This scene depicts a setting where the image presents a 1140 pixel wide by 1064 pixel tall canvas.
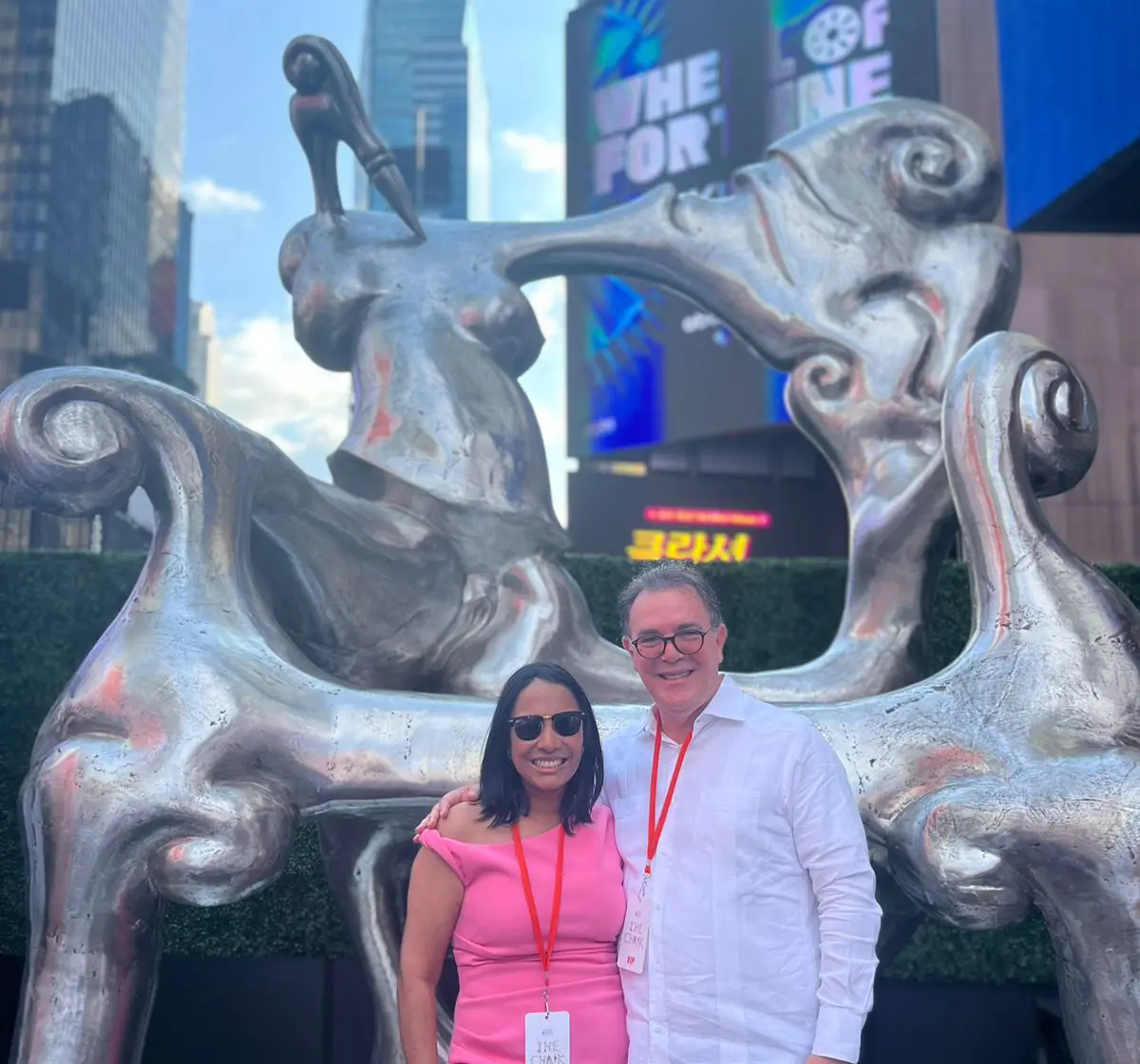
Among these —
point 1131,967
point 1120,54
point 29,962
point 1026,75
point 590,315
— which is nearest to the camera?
point 1131,967

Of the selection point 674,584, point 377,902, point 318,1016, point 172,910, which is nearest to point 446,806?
point 674,584

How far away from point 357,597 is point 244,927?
8.55 ft

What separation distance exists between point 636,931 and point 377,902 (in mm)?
1020

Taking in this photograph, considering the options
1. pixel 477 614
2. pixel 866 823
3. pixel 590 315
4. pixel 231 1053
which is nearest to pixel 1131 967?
pixel 866 823

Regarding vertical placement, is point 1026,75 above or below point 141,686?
above

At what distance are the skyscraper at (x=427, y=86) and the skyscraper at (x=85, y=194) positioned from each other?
37.4 feet

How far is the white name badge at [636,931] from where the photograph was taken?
151 centimetres

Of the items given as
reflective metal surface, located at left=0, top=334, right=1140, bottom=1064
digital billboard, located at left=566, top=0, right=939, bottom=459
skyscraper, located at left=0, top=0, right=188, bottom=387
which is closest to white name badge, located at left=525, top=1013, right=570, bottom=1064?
reflective metal surface, located at left=0, top=334, right=1140, bottom=1064

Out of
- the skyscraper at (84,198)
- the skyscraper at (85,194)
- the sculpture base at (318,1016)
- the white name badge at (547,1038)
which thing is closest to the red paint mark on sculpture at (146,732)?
the white name badge at (547,1038)

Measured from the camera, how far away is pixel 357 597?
2.39 meters

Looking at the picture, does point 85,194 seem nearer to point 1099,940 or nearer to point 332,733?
point 332,733

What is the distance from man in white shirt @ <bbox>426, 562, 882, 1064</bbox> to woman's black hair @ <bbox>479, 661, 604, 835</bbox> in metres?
0.07

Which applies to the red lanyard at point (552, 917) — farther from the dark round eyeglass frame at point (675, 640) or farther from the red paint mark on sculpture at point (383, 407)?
the red paint mark on sculpture at point (383, 407)

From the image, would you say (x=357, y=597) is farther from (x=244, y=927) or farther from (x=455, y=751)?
(x=244, y=927)
